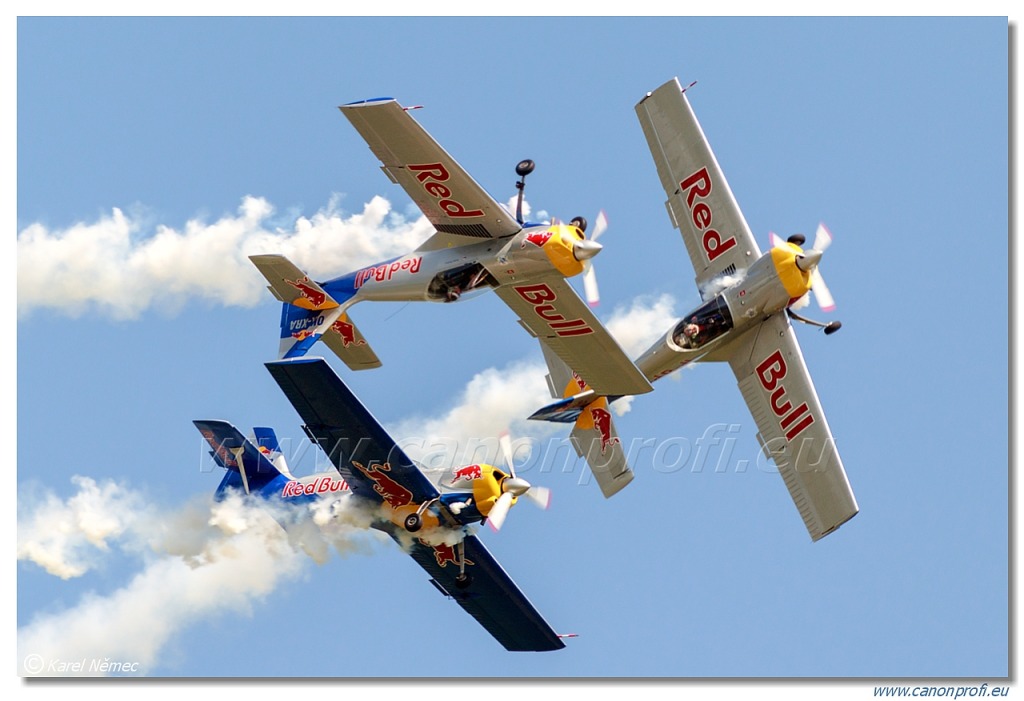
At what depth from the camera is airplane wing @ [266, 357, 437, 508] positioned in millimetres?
34406

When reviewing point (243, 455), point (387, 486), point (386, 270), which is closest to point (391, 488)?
point (387, 486)

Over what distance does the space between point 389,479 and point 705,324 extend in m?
7.57

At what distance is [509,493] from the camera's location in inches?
1412

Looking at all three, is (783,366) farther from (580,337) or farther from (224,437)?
(224,437)

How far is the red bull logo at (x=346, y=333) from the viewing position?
135 feet

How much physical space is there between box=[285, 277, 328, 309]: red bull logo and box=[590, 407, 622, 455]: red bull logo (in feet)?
20.3

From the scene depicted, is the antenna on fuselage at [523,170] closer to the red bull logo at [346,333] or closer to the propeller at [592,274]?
the propeller at [592,274]

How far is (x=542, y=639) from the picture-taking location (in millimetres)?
40656

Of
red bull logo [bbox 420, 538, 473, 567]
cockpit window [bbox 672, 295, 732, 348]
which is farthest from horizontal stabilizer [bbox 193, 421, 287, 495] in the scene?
cockpit window [bbox 672, 295, 732, 348]

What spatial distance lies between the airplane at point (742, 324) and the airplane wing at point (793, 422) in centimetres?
2

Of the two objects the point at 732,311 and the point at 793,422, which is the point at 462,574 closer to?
the point at 732,311

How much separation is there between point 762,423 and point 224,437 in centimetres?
1103

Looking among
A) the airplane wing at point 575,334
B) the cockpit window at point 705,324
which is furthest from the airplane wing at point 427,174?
the cockpit window at point 705,324

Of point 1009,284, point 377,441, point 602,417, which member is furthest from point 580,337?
point 1009,284
